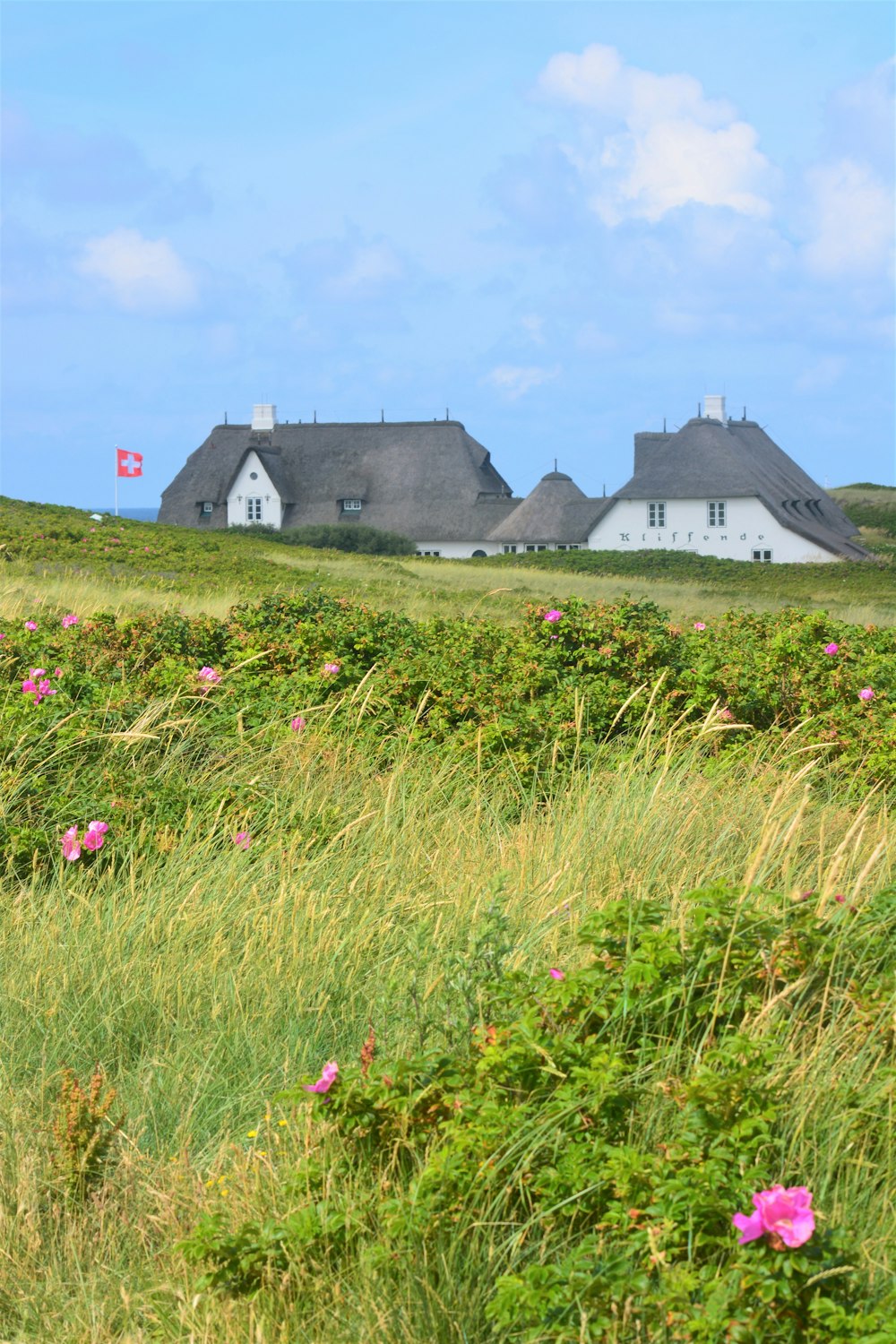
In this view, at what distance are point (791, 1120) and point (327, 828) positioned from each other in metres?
2.62

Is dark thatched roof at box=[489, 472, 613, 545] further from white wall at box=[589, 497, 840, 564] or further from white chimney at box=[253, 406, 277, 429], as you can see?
white chimney at box=[253, 406, 277, 429]

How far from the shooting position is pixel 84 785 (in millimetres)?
5320

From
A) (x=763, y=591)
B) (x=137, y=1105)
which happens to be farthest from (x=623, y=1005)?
(x=763, y=591)

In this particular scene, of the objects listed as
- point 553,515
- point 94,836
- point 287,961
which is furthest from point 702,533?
point 287,961

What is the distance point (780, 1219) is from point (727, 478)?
1785 inches

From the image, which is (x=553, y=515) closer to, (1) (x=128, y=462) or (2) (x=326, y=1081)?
(1) (x=128, y=462)

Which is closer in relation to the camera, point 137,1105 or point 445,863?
point 137,1105

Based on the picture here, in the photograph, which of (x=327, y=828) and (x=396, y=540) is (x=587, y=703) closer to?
(x=327, y=828)

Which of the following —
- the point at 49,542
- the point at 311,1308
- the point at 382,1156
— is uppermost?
the point at 49,542

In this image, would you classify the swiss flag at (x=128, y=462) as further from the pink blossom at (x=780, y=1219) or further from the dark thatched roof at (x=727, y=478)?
the pink blossom at (x=780, y=1219)

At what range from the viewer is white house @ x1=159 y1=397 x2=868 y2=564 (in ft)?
150

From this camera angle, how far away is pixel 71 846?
186 inches

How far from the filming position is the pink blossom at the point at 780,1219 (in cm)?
198

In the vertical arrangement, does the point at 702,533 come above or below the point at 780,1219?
above
